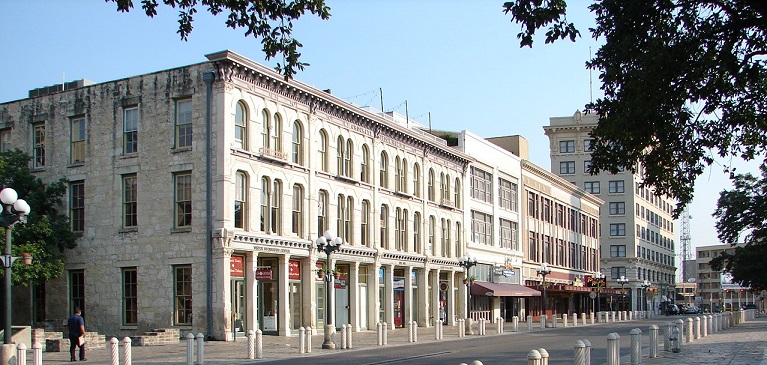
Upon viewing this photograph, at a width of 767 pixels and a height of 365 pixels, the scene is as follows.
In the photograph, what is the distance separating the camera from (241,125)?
3650cm

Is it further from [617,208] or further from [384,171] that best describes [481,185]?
[617,208]

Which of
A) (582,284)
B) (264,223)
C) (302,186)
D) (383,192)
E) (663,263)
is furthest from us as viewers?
(663,263)

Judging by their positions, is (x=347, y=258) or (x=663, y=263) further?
(x=663, y=263)

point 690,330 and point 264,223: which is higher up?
point 264,223

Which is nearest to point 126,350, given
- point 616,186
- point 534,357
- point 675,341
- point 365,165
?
point 534,357

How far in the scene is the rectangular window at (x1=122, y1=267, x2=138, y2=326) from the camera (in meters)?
36.8

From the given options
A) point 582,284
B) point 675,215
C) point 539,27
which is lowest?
point 582,284

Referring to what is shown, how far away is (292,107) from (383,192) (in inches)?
382

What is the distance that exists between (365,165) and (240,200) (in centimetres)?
1109

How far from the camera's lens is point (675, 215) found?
63.2ft

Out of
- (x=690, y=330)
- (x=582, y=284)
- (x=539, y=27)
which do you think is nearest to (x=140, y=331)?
(x=690, y=330)

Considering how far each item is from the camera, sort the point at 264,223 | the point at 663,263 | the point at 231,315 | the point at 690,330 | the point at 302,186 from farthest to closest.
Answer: the point at 663,263 → the point at 302,186 → the point at 264,223 → the point at 231,315 → the point at 690,330

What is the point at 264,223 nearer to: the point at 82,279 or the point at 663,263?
the point at 82,279

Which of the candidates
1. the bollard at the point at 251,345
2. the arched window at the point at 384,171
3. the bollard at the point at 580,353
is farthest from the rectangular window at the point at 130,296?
the bollard at the point at 580,353
